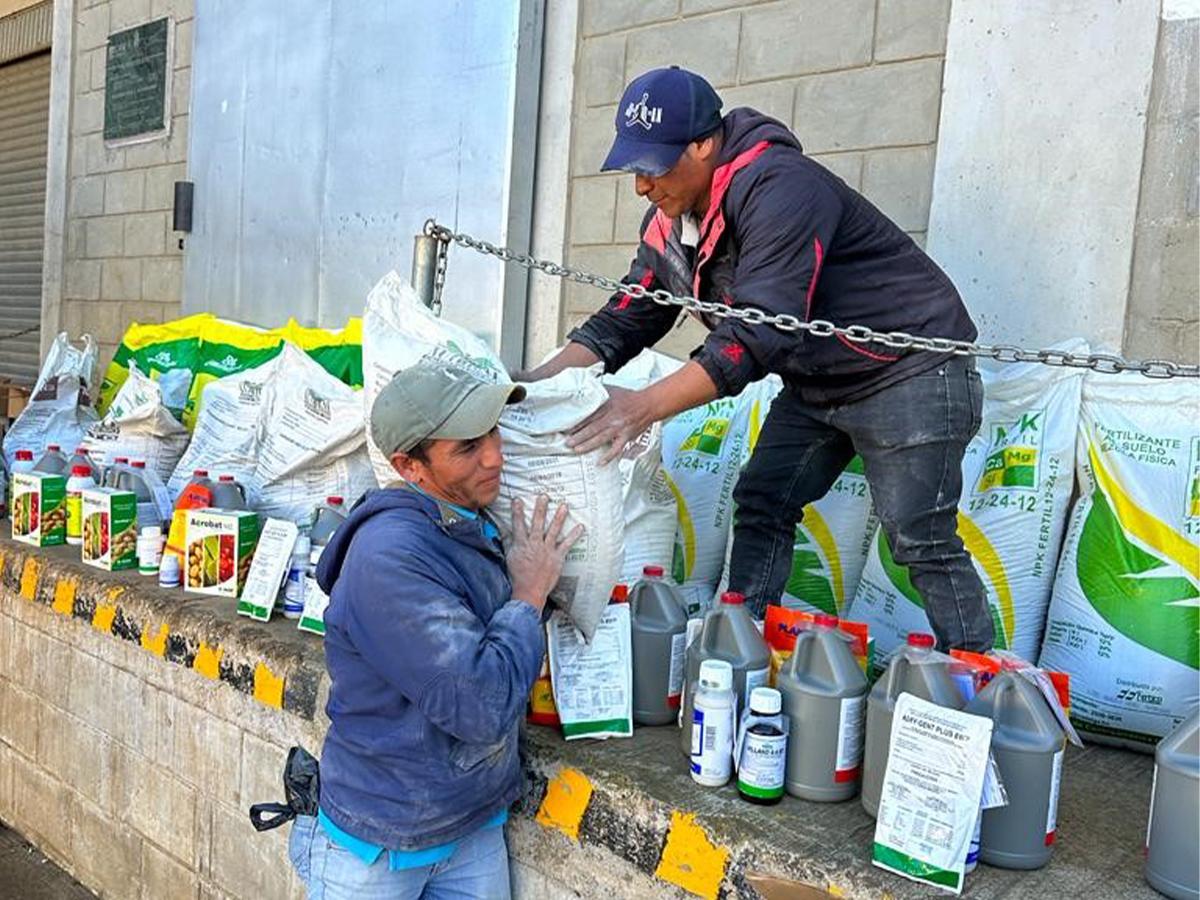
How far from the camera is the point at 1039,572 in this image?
110 inches

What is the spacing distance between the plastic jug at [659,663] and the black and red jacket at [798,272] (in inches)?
21.1

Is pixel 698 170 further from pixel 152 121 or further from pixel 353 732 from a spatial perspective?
pixel 152 121

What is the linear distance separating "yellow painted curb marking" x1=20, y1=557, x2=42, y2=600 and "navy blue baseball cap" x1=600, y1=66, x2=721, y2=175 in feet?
8.18

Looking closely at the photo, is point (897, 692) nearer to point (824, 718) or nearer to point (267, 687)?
point (824, 718)

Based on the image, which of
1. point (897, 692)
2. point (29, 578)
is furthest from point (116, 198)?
point (897, 692)

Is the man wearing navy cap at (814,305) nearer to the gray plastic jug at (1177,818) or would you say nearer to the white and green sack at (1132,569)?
the white and green sack at (1132,569)

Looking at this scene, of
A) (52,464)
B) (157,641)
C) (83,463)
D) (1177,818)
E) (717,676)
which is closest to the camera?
(1177,818)

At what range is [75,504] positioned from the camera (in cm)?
383

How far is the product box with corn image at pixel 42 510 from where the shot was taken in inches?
150

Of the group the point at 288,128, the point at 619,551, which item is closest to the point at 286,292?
the point at 288,128

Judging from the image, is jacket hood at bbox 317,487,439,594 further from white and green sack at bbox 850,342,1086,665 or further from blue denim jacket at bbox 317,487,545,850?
white and green sack at bbox 850,342,1086,665

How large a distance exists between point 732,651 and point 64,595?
2363 mm

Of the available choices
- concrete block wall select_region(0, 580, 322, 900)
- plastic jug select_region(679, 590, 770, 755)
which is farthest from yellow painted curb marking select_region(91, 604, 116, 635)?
plastic jug select_region(679, 590, 770, 755)

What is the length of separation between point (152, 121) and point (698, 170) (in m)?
5.89
